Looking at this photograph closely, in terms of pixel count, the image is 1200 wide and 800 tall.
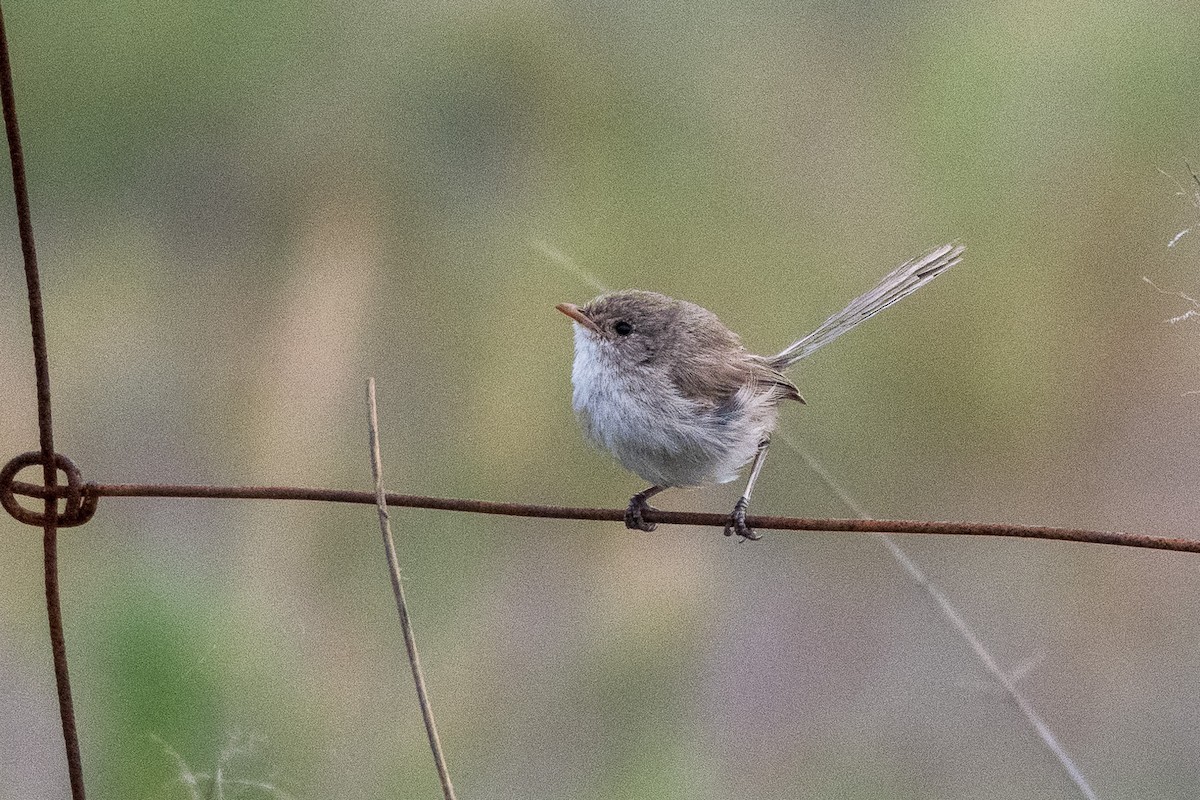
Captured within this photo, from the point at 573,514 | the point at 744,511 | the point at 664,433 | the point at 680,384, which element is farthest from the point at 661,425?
the point at 573,514

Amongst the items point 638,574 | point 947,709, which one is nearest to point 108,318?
point 638,574

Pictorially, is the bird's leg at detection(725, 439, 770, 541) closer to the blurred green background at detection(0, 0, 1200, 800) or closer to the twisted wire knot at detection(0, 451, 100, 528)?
the blurred green background at detection(0, 0, 1200, 800)

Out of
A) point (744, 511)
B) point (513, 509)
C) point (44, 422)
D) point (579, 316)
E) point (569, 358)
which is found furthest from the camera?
point (569, 358)

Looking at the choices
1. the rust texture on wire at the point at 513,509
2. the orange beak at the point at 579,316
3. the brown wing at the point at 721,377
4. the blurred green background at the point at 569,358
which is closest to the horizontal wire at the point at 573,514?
the rust texture on wire at the point at 513,509

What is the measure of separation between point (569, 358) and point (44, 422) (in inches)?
86.6

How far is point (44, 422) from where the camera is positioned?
1893 millimetres

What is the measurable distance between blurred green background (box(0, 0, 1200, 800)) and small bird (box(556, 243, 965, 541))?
0.37 metres

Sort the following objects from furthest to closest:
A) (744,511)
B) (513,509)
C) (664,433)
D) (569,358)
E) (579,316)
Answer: (569,358)
(579,316)
(744,511)
(664,433)
(513,509)

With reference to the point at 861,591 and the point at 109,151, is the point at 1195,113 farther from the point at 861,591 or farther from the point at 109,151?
the point at 109,151

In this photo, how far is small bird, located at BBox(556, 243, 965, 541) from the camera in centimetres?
288

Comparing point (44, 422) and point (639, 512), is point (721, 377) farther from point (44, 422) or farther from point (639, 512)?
point (44, 422)

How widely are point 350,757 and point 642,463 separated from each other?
41.6 inches

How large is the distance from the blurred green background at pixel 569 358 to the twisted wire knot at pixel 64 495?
45.4 inches

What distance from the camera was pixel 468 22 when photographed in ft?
13.8
